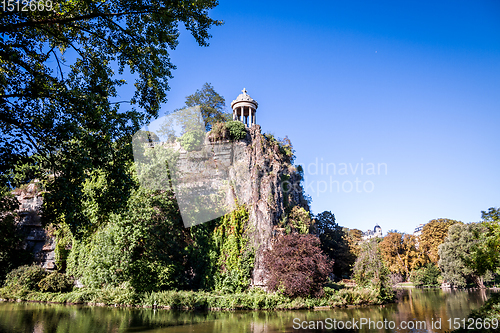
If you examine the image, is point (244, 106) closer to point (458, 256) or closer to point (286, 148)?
point (286, 148)

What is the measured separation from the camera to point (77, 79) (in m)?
8.59

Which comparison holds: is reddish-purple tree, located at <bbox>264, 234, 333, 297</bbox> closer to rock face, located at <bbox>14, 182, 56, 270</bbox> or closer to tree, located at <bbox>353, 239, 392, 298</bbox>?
tree, located at <bbox>353, 239, 392, 298</bbox>

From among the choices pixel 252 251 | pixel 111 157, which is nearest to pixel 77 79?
pixel 111 157

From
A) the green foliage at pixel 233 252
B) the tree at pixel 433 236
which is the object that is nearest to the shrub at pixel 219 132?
the green foliage at pixel 233 252

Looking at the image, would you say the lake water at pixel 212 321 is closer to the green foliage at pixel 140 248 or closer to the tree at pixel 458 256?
the green foliage at pixel 140 248

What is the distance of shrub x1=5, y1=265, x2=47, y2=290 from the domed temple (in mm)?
20745

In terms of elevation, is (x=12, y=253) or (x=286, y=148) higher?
(x=286, y=148)

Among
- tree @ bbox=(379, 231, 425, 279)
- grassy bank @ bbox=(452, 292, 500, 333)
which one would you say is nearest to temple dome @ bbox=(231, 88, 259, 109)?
grassy bank @ bbox=(452, 292, 500, 333)

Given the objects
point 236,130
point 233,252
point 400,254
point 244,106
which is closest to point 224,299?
point 233,252

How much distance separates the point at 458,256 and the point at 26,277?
125 ft

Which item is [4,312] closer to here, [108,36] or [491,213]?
[108,36]

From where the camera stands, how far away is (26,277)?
21.0 meters

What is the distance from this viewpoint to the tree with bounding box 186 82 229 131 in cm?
3173

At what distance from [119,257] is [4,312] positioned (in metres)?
5.76
